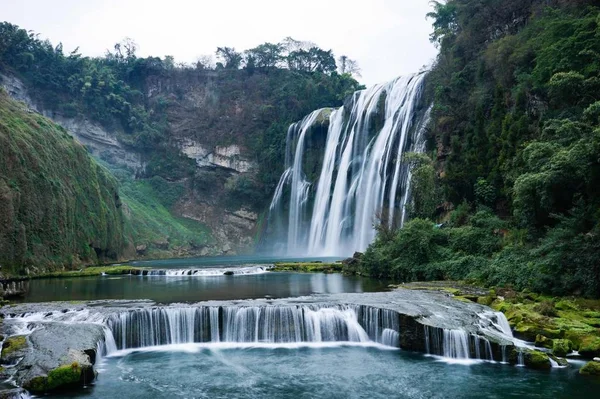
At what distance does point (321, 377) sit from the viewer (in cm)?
1232

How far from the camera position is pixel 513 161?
23578 mm

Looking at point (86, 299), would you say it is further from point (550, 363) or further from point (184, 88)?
point (184, 88)

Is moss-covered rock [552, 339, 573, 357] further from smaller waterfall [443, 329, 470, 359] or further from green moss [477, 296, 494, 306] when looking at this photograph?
green moss [477, 296, 494, 306]

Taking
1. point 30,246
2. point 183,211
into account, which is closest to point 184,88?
point 183,211

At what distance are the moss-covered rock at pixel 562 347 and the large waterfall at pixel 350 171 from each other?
21.4m

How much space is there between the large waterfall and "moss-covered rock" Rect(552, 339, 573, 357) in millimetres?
21400

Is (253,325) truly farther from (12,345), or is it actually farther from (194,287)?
(194,287)

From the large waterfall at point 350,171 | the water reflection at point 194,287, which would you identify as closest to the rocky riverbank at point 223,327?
the water reflection at point 194,287

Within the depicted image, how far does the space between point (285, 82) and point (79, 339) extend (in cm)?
6847

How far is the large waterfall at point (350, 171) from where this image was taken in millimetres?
43312

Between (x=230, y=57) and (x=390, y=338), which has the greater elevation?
(x=230, y=57)

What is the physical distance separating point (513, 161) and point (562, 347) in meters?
12.6

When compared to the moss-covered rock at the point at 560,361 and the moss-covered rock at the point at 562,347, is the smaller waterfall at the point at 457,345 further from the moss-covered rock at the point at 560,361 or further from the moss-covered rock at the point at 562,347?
the moss-covered rock at the point at 562,347

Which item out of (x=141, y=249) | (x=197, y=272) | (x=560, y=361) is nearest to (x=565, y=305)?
(x=560, y=361)
